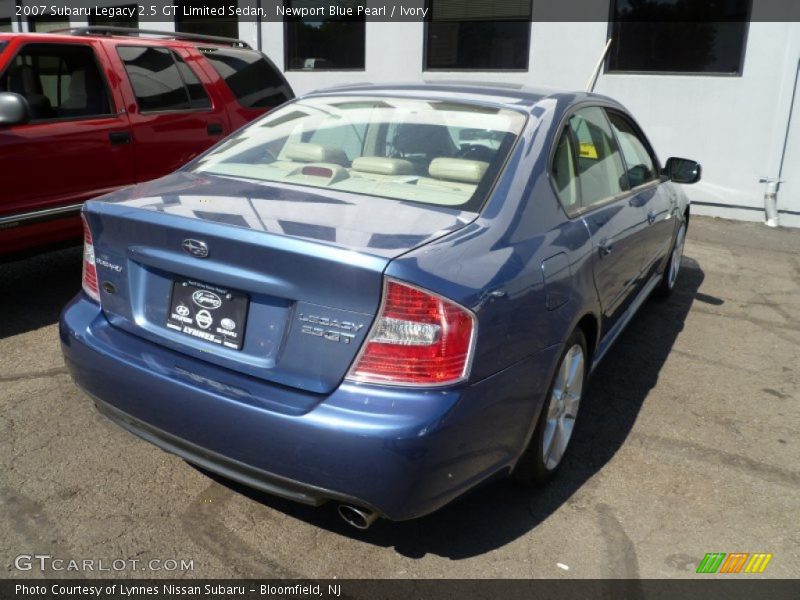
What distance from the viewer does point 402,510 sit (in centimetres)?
206

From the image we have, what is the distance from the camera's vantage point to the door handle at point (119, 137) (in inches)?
192

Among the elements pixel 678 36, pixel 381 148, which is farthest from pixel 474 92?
pixel 678 36

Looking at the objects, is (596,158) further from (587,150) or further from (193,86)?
(193,86)

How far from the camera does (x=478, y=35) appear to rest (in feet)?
31.6

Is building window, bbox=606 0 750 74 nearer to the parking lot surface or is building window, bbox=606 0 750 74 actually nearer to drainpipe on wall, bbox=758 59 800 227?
drainpipe on wall, bbox=758 59 800 227

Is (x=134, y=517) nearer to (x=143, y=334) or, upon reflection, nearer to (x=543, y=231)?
(x=143, y=334)

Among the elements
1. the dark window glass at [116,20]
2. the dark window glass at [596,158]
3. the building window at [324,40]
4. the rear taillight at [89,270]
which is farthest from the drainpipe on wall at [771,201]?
the dark window glass at [116,20]

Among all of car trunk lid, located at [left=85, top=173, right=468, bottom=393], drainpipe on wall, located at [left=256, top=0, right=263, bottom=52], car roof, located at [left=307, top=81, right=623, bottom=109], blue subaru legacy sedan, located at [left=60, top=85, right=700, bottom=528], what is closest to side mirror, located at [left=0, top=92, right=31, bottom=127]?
blue subaru legacy sedan, located at [left=60, top=85, right=700, bottom=528]

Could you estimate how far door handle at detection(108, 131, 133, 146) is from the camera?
487 cm

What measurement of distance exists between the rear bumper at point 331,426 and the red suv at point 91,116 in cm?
244

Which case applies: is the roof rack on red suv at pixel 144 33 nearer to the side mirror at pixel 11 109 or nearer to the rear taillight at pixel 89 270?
the side mirror at pixel 11 109

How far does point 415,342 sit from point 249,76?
4.93 m

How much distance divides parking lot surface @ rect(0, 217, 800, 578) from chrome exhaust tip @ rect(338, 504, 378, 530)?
11.3 inches

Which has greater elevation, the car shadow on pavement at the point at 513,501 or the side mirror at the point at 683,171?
the side mirror at the point at 683,171
